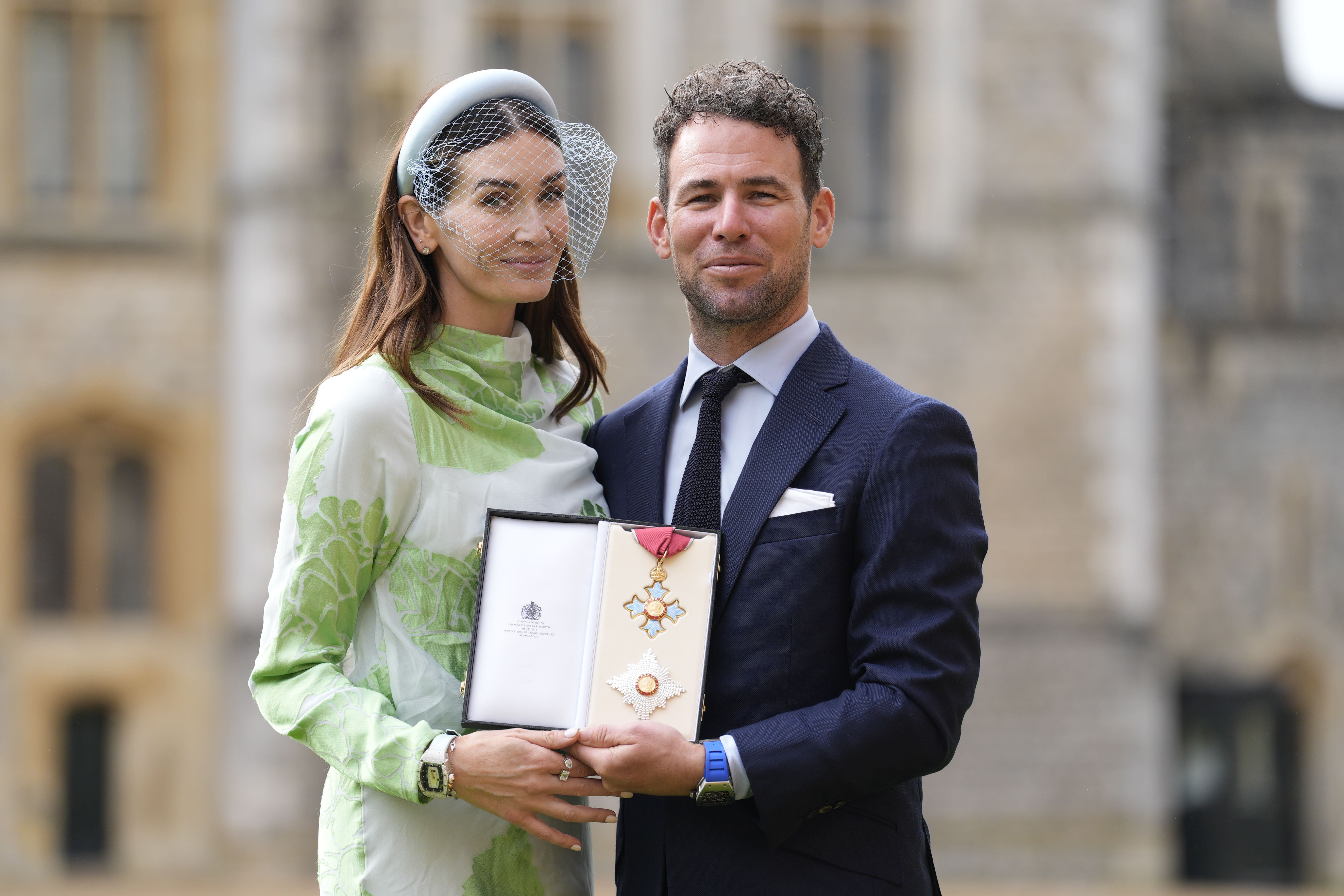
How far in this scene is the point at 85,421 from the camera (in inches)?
460

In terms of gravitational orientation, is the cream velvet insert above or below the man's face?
below

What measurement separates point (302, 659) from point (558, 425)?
2.05ft

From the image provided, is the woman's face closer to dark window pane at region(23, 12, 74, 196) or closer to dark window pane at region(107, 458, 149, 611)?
dark window pane at region(107, 458, 149, 611)

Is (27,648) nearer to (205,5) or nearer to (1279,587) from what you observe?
(205,5)

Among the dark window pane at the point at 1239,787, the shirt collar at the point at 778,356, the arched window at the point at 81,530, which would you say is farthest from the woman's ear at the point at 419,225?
the dark window pane at the point at 1239,787

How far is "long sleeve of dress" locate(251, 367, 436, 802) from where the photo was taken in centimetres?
231

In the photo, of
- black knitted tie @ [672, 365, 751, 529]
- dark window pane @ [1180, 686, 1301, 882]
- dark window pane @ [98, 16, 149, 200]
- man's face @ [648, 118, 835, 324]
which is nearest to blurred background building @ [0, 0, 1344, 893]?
dark window pane @ [98, 16, 149, 200]

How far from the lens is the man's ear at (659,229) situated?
8.48 feet

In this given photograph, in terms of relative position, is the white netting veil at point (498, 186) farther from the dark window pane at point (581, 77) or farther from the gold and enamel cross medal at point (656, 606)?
the dark window pane at point (581, 77)

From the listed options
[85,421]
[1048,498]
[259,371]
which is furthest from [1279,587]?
[85,421]

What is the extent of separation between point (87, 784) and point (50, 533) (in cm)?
187

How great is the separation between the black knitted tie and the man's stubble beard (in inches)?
4.0

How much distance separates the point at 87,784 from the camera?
38.2 ft

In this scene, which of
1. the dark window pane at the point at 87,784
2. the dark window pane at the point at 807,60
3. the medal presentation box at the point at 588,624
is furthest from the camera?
the dark window pane at the point at 87,784
